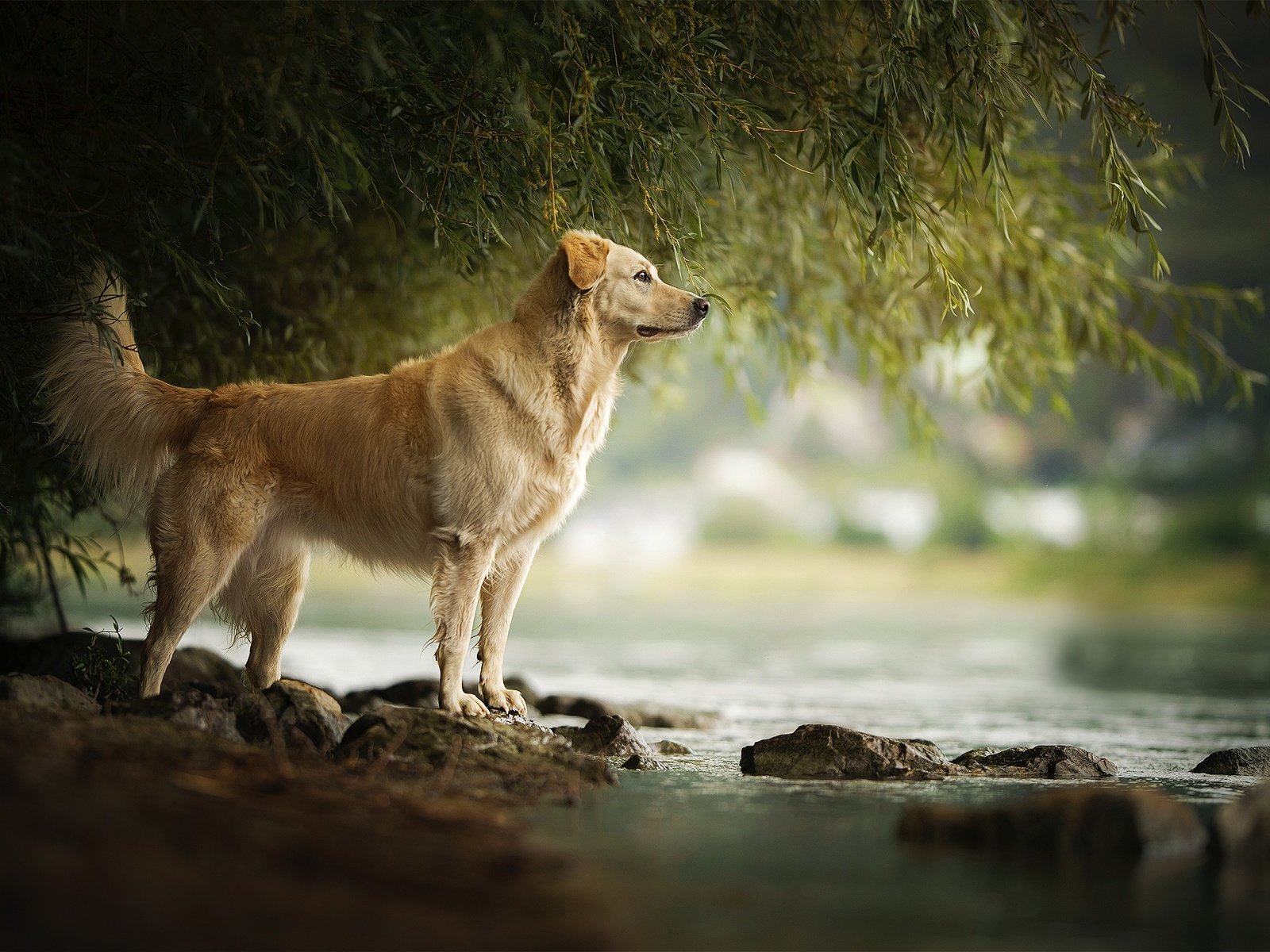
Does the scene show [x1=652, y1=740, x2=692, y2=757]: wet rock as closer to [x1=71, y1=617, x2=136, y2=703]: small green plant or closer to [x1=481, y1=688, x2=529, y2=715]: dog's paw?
[x1=481, y1=688, x2=529, y2=715]: dog's paw

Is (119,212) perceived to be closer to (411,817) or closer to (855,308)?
(411,817)

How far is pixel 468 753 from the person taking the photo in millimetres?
4094

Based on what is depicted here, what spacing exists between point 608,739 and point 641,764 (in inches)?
13.2

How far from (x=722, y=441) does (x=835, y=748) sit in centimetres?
3037

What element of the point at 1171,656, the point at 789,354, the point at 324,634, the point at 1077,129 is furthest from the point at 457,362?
the point at 1077,129

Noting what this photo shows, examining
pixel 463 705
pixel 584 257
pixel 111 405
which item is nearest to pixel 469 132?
pixel 584 257

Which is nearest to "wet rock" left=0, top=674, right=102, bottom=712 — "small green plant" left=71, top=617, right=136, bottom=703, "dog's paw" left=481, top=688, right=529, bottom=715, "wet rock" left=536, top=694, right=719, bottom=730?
"small green plant" left=71, top=617, right=136, bottom=703

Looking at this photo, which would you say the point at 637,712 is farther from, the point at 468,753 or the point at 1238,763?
the point at 1238,763

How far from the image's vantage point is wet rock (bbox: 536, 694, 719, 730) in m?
6.69

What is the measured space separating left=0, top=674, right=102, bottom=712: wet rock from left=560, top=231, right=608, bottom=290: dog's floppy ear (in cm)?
226

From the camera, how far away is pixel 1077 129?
26.7 meters

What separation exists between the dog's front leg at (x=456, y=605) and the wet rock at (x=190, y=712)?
75 centimetres

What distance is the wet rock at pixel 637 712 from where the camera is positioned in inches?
263

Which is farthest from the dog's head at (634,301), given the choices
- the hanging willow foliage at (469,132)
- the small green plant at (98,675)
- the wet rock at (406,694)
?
the wet rock at (406,694)
